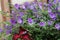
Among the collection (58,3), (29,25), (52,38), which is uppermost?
(58,3)

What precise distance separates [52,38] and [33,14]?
25cm

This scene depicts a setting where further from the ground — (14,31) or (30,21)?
(30,21)

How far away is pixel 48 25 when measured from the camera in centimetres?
158

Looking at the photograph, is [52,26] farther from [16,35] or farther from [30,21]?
[16,35]

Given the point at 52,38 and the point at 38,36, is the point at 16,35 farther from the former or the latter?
the point at 52,38

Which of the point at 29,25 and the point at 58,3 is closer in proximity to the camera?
the point at 29,25

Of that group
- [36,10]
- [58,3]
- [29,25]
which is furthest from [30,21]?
[58,3]

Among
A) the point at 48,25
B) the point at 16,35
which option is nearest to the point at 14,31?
the point at 16,35

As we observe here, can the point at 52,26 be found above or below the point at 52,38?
above

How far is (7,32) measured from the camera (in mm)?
1680

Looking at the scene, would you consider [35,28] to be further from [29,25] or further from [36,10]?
[36,10]

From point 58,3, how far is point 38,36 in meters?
0.33

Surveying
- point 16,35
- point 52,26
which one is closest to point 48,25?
point 52,26

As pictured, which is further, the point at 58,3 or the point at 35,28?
the point at 58,3
